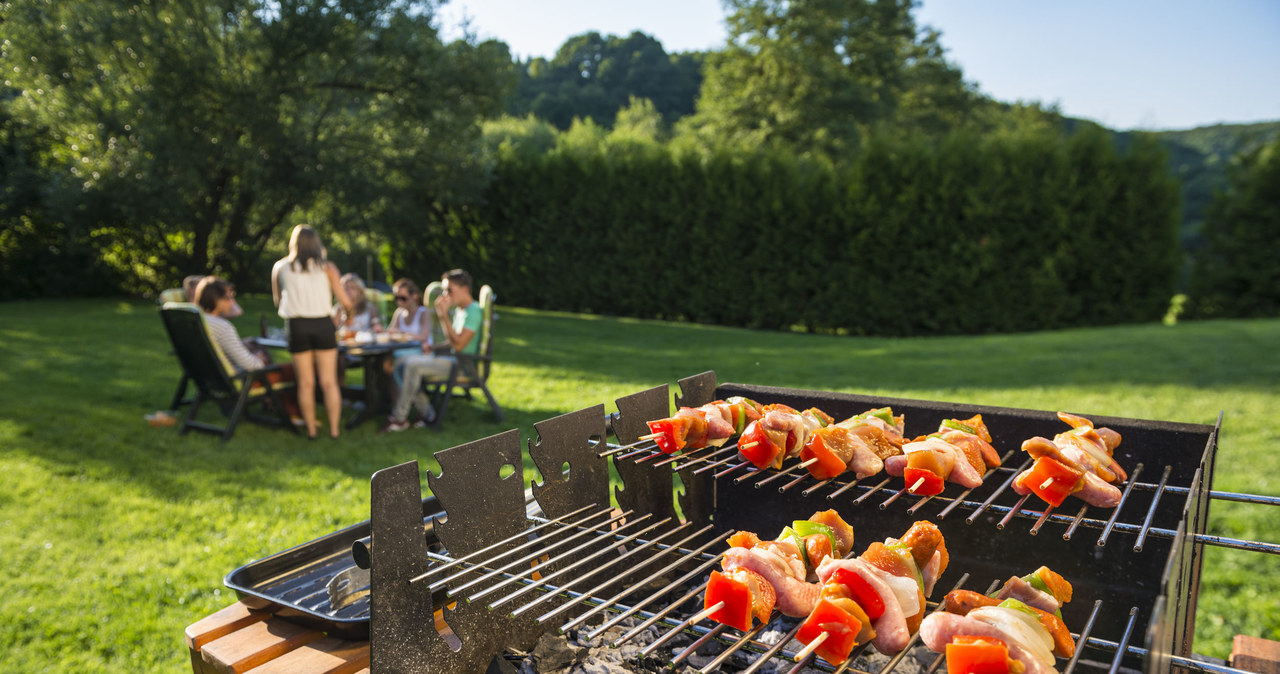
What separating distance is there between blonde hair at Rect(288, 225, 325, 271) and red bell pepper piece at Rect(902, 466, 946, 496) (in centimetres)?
496

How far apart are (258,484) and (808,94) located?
20.7m

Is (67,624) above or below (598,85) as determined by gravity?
below

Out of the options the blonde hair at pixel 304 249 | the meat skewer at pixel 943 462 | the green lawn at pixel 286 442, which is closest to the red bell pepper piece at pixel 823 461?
the meat skewer at pixel 943 462

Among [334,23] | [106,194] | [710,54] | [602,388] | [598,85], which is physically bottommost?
[602,388]

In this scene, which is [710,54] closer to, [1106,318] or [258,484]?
[1106,318]

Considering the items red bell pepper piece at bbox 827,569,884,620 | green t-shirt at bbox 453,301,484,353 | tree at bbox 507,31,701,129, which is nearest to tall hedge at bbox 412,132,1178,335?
green t-shirt at bbox 453,301,484,353

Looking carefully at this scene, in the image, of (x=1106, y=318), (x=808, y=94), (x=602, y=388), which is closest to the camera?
(x=602, y=388)

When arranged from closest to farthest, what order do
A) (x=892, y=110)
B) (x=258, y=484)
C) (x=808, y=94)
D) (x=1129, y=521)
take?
(x=1129, y=521) → (x=258, y=484) → (x=808, y=94) → (x=892, y=110)

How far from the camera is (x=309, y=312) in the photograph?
5.74 meters

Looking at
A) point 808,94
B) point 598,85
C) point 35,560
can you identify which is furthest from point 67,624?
point 598,85

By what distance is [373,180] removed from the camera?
14.9 m

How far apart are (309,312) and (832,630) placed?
214 inches

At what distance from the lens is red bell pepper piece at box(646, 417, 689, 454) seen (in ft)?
6.57

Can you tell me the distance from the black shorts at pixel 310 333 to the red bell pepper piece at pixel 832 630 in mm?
5433
